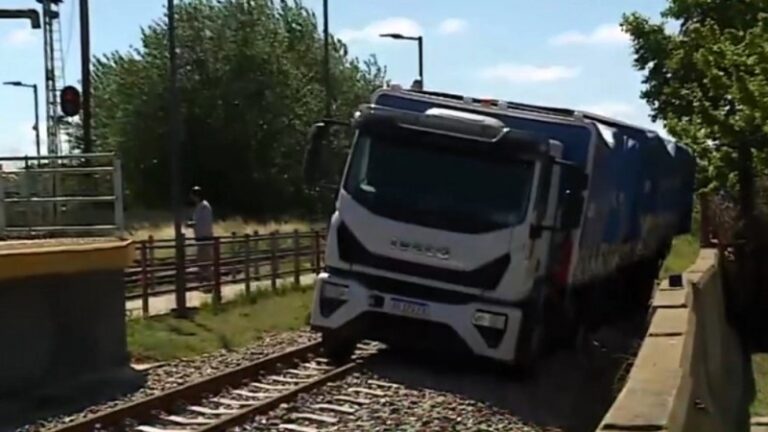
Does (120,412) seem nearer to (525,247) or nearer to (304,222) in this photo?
(525,247)

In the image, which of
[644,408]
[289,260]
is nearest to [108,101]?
[289,260]

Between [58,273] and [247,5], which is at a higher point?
[247,5]

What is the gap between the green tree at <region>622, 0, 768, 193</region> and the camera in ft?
89.9

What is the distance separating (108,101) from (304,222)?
42.6ft

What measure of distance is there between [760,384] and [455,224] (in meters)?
7.46

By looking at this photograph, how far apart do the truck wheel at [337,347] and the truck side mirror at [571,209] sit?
273 cm

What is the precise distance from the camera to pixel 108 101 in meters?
69.6

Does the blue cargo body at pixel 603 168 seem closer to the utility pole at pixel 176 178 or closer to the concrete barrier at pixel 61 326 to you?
the concrete barrier at pixel 61 326

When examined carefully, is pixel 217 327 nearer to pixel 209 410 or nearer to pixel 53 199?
pixel 53 199

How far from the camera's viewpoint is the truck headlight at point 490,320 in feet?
51.0

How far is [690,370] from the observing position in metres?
11.8

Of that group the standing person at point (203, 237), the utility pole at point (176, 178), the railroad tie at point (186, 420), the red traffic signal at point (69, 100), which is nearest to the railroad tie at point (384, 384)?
the railroad tie at point (186, 420)

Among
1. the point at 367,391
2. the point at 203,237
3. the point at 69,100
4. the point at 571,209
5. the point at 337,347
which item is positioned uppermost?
the point at 69,100

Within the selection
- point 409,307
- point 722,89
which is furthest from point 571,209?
point 722,89
